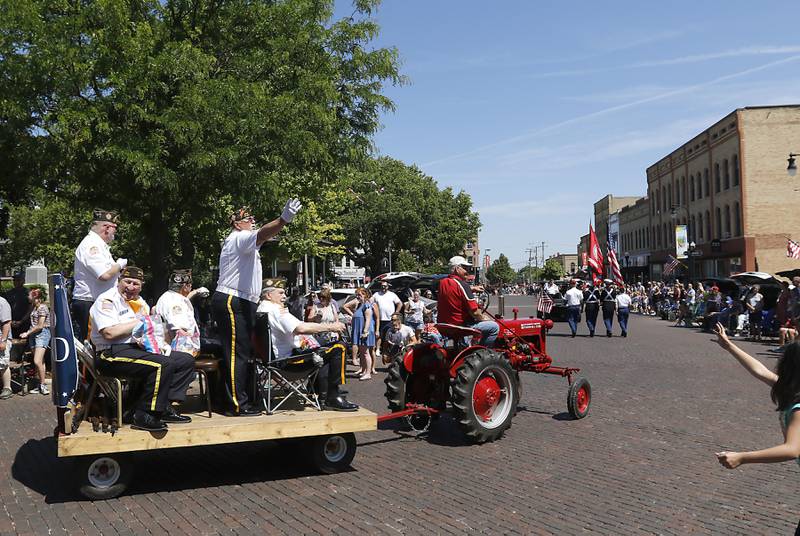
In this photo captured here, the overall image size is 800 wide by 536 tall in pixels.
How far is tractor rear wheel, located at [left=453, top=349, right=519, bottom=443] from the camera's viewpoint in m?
7.91

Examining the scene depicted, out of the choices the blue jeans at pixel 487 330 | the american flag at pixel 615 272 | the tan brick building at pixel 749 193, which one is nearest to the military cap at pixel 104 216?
the blue jeans at pixel 487 330

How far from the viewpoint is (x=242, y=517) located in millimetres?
5555

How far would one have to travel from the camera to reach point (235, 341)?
21.9 ft

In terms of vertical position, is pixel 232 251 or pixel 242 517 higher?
pixel 232 251

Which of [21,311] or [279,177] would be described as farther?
Answer: [279,177]

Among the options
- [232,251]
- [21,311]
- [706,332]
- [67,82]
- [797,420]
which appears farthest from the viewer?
[706,332]

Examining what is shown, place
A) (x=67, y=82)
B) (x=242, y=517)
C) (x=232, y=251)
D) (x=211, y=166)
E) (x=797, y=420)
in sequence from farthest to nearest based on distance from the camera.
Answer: (x=211, y=166) → (x=67, y=82) → (x=232, y=251) → (x=242, y=517) → (x=797, y=420)

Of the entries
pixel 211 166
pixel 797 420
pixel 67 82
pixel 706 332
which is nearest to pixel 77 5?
pixel 67 82

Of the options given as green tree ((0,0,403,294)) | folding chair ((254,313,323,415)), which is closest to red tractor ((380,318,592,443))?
folding chair ((254,313,323,415))

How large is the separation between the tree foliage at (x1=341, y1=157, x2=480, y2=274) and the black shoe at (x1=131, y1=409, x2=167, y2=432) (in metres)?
54.9

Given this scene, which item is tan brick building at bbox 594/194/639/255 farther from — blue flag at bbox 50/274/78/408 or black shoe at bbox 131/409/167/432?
blue flag at bbox 50/274/78/408

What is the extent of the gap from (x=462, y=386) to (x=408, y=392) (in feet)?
3.51

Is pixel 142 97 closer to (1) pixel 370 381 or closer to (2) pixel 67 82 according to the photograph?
(2) pixel 67 82

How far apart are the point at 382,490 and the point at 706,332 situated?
22849 millimetres
